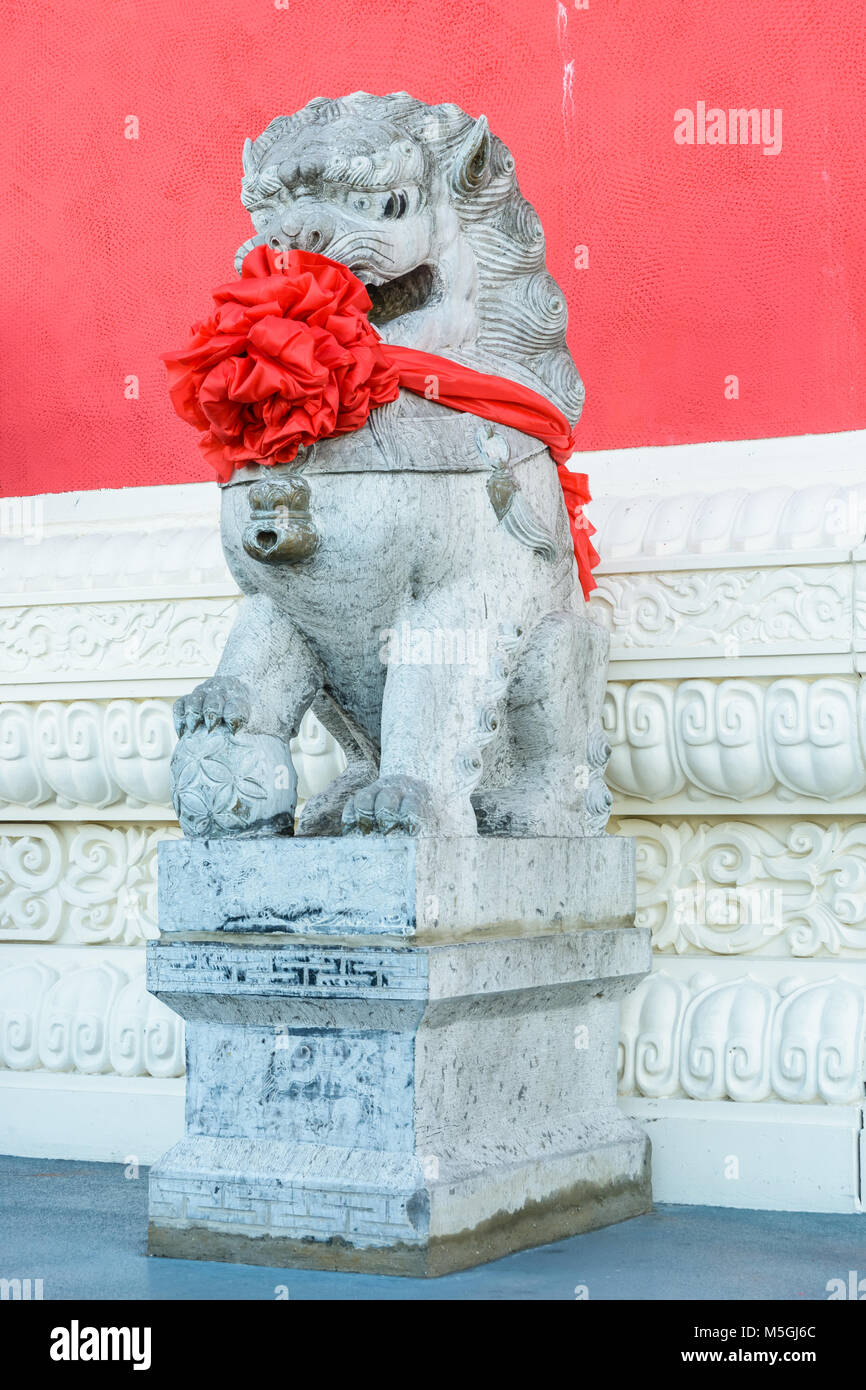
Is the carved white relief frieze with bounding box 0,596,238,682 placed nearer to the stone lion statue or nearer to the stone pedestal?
the stone lion statue

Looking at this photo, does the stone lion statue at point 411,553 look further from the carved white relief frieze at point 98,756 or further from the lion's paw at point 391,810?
the carved white relief frieze at point 98,756

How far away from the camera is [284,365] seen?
6.47ft

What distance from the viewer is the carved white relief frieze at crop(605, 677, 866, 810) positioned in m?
2.38

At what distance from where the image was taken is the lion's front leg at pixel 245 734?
6.77 ft

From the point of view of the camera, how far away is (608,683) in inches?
99.4

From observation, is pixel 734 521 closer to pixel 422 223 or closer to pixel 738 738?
pixel 738 738

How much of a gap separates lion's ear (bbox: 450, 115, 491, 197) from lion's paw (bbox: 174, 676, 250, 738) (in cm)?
67

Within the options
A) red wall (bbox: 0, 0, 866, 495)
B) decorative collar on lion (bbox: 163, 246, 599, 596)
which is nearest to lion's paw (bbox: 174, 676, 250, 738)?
decorative collar on lion (bbox: 163, 246, 599, 596)

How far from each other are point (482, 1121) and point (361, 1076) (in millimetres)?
183

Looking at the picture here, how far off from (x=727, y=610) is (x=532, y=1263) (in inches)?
36.7

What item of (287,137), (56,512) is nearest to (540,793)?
(287,137)

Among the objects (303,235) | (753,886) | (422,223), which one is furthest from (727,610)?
(303,235)

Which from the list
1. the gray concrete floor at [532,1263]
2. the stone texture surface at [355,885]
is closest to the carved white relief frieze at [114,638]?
the stone texture surface at [355,885]

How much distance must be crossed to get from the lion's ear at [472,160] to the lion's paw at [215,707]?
0.67m
